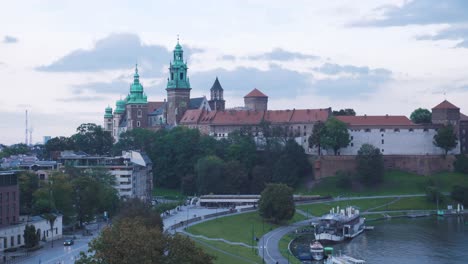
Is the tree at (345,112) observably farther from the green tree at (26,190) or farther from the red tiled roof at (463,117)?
the green tree at (26,190)

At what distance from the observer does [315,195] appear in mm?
101250

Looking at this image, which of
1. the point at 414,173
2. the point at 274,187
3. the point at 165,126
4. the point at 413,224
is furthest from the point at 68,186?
the point at 165,126

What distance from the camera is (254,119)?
13000 centimetres

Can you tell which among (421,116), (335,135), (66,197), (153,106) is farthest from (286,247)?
(153,106)

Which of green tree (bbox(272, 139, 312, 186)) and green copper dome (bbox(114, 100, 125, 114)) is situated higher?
green copper dome (bbox(114, 100, 125, 114))

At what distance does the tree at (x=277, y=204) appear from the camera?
80.1m

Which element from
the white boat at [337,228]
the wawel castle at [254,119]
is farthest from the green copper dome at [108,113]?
the white boat at [337,228]

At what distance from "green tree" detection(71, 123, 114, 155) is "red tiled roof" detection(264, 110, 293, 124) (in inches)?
1053

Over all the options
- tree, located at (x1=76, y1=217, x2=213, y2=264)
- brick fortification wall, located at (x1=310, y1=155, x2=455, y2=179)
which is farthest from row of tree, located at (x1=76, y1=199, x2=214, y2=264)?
brick fortification wall, located at (x1=310, y1=155, x2=455, y2=179)

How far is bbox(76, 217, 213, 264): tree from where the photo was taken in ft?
116

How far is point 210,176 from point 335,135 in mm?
20542

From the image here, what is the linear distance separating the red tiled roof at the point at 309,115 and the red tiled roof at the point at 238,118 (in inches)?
244

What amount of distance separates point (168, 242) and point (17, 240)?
84.3 feet

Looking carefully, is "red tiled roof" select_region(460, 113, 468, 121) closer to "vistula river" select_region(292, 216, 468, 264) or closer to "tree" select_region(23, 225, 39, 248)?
"vistula river" select_region(292, 216, 468, 264)
